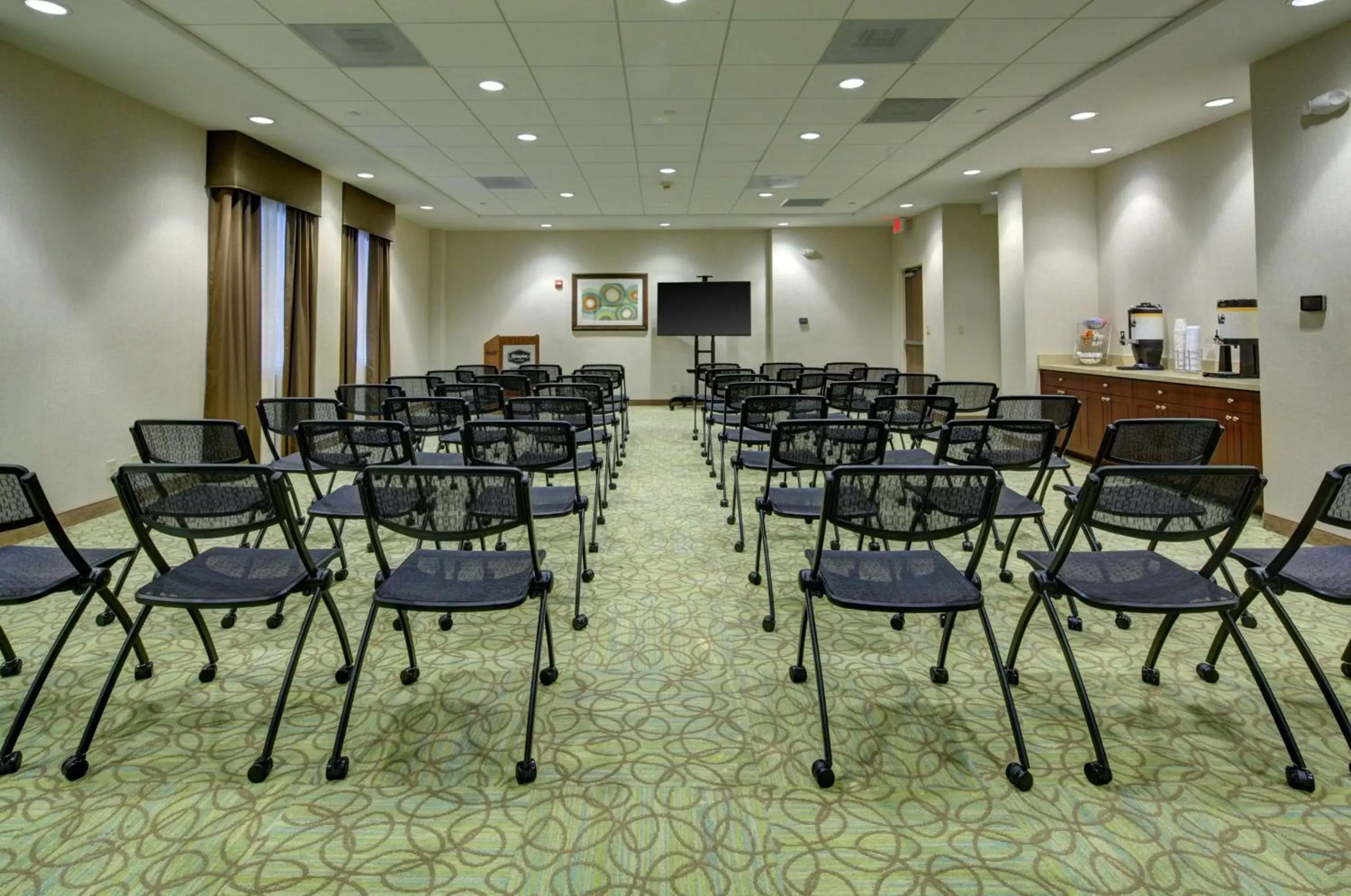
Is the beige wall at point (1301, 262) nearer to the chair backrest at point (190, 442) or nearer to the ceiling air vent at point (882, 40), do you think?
the ceiling air vent at point (882, 40)

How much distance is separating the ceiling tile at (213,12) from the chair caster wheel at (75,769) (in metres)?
3.79

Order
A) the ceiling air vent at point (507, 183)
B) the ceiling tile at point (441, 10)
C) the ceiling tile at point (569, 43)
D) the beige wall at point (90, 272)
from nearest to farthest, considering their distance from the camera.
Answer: the ceiling tile at point (441, 10)
the ceiling tile at point (569, 43)
the beige wall at point (90, 272)
the ceiling air vent at point (507, 183)

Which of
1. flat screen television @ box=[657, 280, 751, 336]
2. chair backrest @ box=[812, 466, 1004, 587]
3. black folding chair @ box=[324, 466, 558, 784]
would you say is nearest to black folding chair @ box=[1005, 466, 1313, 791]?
chair backrest @ box=[812, 466, 1004, 587]

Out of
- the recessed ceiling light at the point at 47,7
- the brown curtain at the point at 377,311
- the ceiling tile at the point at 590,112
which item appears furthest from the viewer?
the brown curtain at the point at 377,311

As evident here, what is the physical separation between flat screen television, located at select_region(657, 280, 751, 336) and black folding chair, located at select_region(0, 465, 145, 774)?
9654 mm

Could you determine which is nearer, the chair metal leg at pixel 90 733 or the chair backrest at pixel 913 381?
the chair metal leg at pixel 90 733

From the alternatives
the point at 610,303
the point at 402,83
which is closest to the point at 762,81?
the point at 402,83

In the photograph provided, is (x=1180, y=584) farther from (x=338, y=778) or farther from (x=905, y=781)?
(x=338, y=778)

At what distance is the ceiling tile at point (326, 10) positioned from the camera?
12.3 feet

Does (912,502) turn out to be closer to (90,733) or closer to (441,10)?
(90,733)

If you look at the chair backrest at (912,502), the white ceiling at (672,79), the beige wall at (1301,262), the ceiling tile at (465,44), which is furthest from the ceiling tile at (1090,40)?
the chair backrest at (912,502)

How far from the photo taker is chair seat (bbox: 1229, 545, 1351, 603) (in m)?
1.95

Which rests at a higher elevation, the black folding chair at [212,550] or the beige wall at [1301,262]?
the beige wall at [1301,262]

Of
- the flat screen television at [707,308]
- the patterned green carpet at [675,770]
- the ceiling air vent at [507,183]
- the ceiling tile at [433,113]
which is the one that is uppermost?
the ceiling air vent at [507,183]
